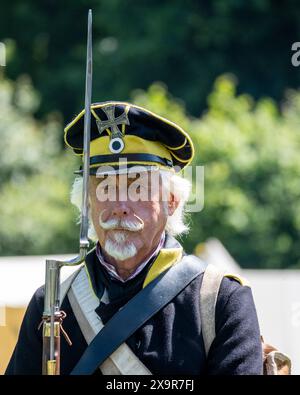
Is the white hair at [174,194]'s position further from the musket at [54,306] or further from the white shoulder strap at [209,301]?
the musket at [54,306]

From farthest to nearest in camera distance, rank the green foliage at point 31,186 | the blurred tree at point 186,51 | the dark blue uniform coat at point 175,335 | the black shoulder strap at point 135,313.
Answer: the blurred tree at point 186,51 < the green foliage at point 31,186 < the black shoulder strap at point 135,313 < the dark blue uniform coat at point 175,335

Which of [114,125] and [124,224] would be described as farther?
[114,125]

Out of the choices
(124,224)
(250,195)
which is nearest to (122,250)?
(124,224)

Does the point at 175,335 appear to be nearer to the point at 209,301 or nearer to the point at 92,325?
the point at 209,301

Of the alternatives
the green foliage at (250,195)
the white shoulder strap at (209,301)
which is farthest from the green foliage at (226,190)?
the white shoulder strap at (209,301)

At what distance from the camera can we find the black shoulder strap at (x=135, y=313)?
447 centimetres

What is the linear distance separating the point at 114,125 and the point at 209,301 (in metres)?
0.77

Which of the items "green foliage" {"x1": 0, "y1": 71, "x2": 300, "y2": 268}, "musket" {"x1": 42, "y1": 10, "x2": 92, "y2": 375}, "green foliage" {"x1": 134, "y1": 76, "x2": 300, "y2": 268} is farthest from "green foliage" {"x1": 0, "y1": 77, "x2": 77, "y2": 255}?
"musket" {"x1": 42, "y1": 10, "x2": 92, "y2": 375}

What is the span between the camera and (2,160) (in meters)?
19.8

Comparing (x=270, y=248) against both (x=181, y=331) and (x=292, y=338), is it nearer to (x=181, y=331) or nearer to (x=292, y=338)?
(x=292, y=338)

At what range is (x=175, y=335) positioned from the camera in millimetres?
4461

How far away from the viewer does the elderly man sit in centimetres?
441

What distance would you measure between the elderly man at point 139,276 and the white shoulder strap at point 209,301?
0.01 m

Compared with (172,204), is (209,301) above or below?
below
